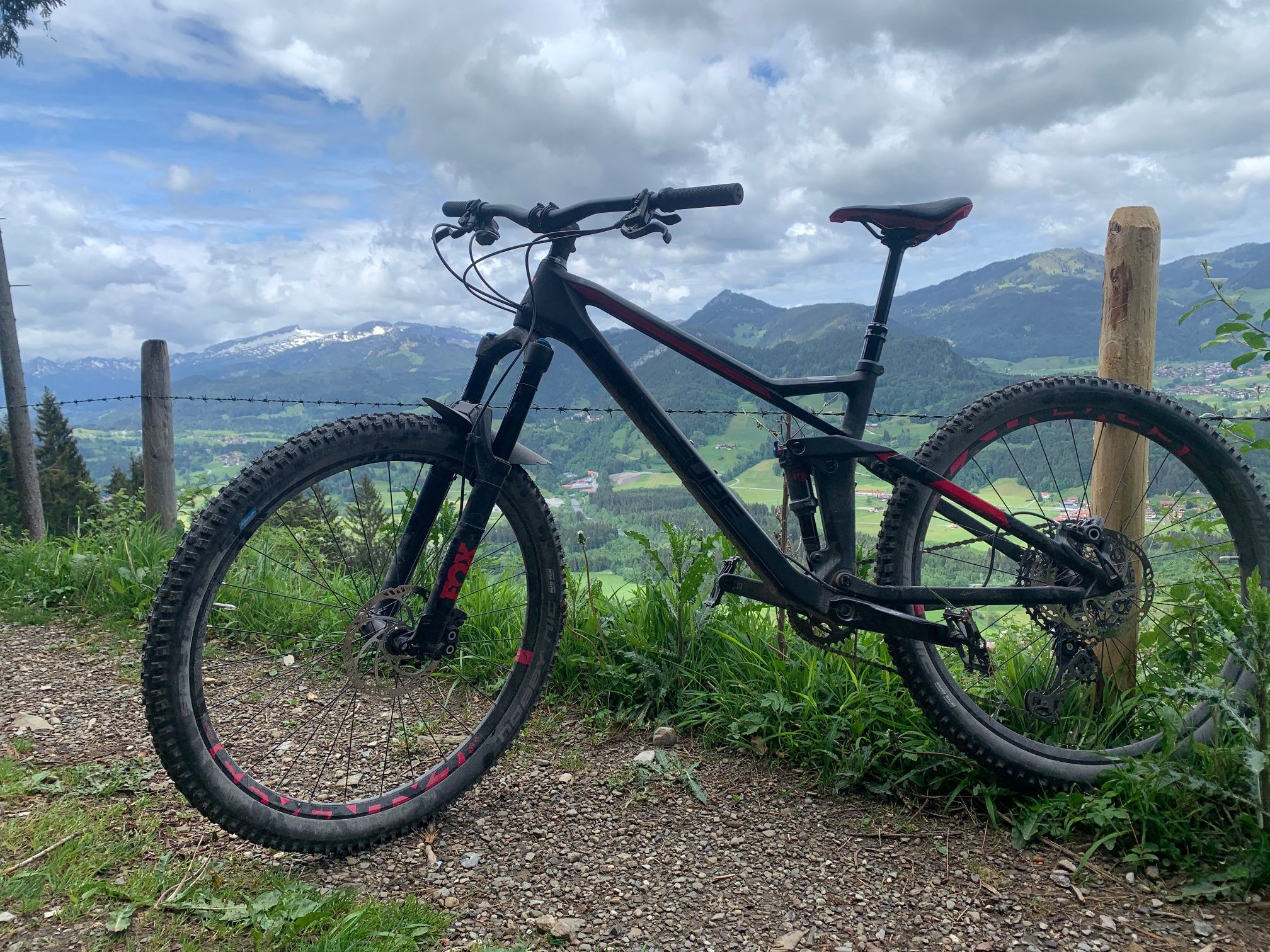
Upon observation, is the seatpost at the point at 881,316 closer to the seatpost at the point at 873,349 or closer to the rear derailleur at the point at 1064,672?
the seatpost at the point at 873,349

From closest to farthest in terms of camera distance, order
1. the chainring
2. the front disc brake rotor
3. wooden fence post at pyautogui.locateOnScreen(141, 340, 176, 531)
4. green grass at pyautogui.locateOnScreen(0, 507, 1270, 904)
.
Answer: green grass at pyautogui.locateOnScreen(0, 507, 1270, 904) → the front disc brake rotor → the chainring → wooden fence post at pyautogui.locateOnScreen(141, 340, 176, 531)

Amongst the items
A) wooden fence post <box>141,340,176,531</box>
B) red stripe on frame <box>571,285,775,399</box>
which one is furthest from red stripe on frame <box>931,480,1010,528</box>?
wooden fence post <box>141,340,176,531</box>

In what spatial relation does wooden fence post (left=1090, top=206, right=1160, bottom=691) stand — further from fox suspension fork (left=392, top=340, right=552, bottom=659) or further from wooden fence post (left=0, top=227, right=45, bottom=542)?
wooden fence post (left=0, top=227, right=45, bottom=542)

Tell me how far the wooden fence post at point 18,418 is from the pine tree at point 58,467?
17933 mm

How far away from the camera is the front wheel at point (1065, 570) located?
2.58 m

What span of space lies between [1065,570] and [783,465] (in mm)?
1076

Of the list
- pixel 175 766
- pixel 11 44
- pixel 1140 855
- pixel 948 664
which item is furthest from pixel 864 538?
pixel 11 44

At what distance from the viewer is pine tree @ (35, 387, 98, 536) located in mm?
23234

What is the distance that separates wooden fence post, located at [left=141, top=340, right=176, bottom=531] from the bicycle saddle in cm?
529

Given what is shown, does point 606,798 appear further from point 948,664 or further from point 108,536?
point 108,536

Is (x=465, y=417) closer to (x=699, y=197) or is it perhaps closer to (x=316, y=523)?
(x=699, y=197)

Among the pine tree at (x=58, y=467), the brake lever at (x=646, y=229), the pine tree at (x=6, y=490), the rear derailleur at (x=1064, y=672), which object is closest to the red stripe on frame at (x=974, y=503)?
the rear derailleur at (x=1064, y=672)

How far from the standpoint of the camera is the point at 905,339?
1184 cm

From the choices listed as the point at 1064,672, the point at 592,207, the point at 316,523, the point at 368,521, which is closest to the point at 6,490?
the point at 316,523
